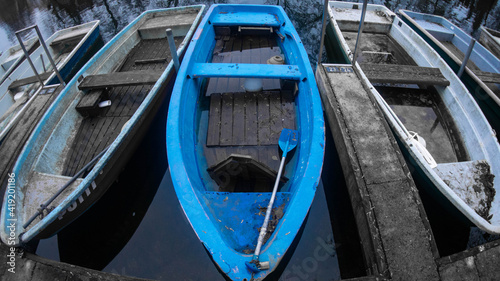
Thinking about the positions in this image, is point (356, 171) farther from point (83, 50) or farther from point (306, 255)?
point (83, 50)

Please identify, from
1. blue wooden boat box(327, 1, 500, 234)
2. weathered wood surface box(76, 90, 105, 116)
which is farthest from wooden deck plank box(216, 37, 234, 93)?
blue wooden boat box(327, 1, 500, 234)

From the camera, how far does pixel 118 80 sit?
196 inches

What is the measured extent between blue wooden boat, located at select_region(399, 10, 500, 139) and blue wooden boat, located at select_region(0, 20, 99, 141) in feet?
31.0

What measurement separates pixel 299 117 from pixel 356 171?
1.25 metres

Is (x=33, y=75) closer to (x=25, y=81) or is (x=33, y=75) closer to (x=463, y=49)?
(x=25, y=81)

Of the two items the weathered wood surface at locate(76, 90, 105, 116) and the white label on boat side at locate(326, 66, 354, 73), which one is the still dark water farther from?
the white label on boat side at locate(326, 66, 354, 73)

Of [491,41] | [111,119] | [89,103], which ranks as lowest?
[111,119]

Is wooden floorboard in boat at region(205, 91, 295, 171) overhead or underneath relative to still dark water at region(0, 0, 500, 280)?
overhead

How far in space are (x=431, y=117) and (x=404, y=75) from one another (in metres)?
1.00

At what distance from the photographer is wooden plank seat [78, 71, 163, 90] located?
4941 millimetres

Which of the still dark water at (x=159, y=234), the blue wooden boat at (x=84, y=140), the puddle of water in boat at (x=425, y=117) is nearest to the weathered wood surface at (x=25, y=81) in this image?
the blue wooden boat at (x=84, y=140)

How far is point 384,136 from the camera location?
13.8ft

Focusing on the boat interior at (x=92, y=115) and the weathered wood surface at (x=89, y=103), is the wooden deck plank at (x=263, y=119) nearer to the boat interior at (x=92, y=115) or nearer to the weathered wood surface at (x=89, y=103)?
the boat interior at (x=92, y=115)

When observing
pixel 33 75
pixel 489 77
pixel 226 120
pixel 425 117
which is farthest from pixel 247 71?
pixel 33 75
